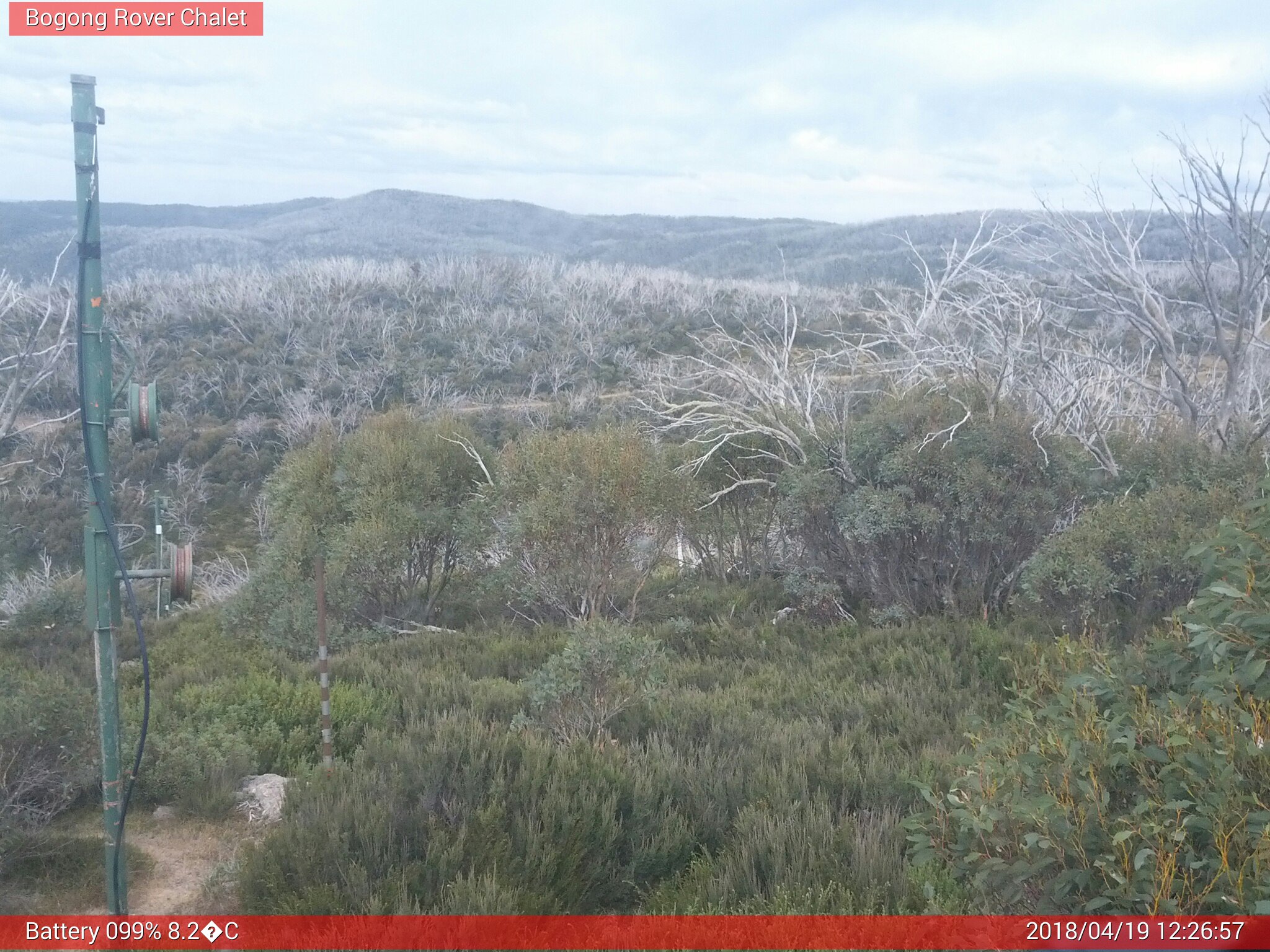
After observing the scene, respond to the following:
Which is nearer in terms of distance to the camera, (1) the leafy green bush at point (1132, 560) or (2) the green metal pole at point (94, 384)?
(2) the green metal pole at point (94, 384)

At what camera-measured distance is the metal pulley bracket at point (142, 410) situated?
3852mm

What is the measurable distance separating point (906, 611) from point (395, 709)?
578 centimetres

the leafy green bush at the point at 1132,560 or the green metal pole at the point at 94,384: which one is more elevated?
the green metal pole at the point at 94,384

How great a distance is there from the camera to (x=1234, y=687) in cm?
324

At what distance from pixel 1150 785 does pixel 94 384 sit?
412 cm

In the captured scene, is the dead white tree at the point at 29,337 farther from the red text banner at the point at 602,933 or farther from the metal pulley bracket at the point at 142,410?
the red text banner at the point at 602,933

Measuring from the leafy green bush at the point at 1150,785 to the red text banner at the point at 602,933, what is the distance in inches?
6.7

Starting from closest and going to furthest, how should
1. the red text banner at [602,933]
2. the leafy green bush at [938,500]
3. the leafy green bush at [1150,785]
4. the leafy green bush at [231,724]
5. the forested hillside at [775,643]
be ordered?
the leafy green bush at [1150,785]
the red text banner at [602,933]
the forested hillside at [775,643]
the leafy green bush at [231,724]
the leafy green bush at [938,500]

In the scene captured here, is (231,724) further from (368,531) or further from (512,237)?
(512,237)

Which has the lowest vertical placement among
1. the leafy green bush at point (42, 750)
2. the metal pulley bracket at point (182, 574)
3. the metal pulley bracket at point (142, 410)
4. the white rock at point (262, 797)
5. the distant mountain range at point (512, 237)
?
the white rock at point (262, 797)

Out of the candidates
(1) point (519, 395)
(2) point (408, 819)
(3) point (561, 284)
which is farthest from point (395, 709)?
(3) point (561, 284)

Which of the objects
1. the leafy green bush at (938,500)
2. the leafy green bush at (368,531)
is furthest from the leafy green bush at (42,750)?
the leafy green bush at (938,500)

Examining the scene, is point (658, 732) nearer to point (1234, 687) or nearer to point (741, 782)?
point (741, 782)

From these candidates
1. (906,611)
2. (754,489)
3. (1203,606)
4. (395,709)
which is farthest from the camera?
(754,489)
